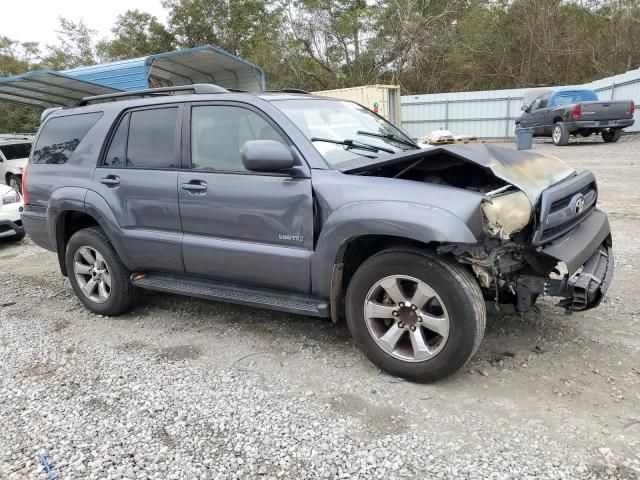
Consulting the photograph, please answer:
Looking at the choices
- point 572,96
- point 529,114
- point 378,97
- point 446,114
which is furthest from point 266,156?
point 446,114

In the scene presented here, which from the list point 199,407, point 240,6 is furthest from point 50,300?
point 240,6

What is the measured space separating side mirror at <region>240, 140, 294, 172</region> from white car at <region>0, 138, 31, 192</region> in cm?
1203

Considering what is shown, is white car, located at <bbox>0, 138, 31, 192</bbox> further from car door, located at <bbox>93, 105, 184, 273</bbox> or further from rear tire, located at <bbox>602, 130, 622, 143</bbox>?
rear tire, located at <bbox>602, 130, 622, 143</bbox>

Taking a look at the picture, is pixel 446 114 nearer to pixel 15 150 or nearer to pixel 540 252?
pixel 15 150

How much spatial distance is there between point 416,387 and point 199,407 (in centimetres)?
130

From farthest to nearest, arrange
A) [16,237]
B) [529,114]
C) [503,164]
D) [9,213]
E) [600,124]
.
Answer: [529,114] → [600,124] → [16,237] → [9,213] → [503,164]

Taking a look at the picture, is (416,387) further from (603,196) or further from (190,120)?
(603,196)

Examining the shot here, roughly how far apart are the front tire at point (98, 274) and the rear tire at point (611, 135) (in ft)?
51.2

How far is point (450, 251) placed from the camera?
9.24 ft

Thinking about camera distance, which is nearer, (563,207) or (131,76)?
(563,207)

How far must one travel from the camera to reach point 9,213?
292 inches

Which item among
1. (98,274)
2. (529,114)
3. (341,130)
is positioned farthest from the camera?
(529,114)

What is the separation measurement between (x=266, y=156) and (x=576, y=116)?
552 inches

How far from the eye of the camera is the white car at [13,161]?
12.9 metres
